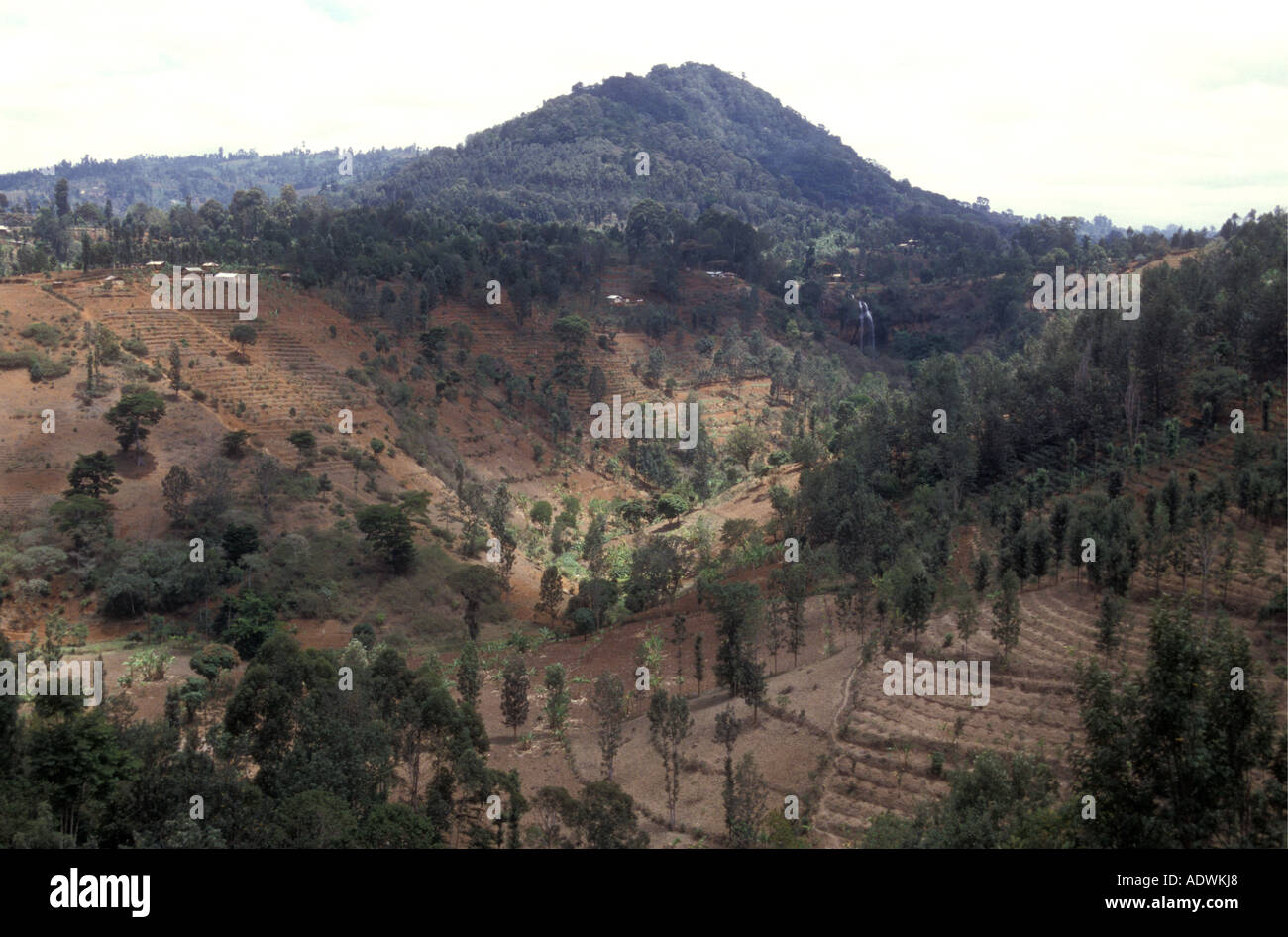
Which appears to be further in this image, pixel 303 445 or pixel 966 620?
pixel 303 445

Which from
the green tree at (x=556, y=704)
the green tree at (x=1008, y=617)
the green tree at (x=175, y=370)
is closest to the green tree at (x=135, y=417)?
the green tree at (x=175, y=370)

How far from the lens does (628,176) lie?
149125 millimetres

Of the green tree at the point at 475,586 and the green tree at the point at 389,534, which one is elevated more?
the green tree at the point at 389,534

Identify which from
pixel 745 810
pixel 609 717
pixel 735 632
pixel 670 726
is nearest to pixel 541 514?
pixel 735 632

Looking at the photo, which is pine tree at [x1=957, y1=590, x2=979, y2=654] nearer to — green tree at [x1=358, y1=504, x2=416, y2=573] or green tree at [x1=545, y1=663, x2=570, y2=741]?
green tree at [x1=545, y1=663, x2=570, y2=741]

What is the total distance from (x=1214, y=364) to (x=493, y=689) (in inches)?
1234

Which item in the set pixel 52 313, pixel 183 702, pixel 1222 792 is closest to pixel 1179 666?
pixel 1222 792

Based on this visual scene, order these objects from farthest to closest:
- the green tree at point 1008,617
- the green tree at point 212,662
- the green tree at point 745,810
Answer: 1. the green tree at point 212,662
2. the green tree at point 1008,617
3. the green tree at point 745,810

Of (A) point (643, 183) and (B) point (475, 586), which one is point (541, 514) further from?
(A) point (643, 183)

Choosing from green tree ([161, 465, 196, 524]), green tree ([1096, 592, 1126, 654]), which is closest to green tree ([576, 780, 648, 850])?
green tree ([1096, 592, 1126, 654])

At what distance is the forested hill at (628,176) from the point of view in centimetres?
13738

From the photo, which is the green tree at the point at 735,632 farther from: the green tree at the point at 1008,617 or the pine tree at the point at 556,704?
the green tree at the point at 1008,617

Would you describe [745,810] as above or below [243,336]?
below

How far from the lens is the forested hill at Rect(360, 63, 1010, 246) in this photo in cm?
13738
